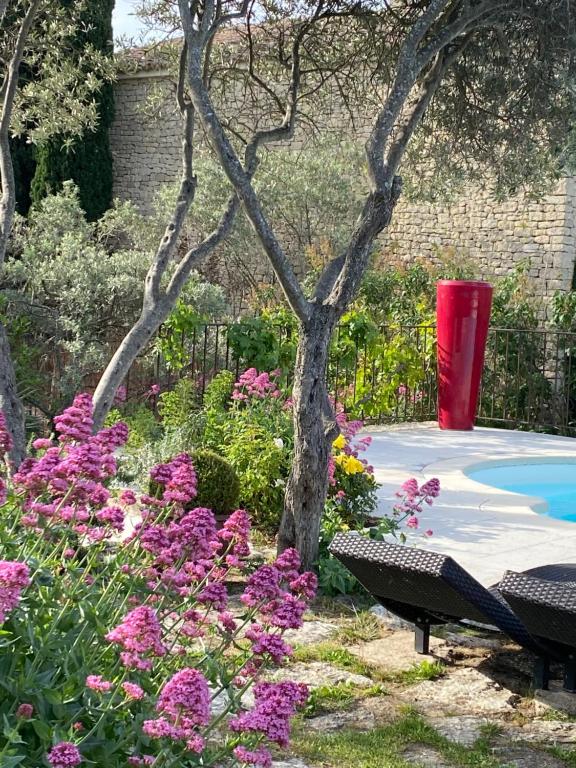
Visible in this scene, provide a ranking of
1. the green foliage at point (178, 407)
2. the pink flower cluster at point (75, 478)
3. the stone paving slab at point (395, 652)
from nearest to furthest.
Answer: the pink flower cluster at point (75, 478) < the stone paving slab at point (395, 652) < the green foliage at point (178, 407)

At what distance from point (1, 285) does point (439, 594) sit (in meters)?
7.78

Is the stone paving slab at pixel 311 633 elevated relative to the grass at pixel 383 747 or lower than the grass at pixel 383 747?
lower

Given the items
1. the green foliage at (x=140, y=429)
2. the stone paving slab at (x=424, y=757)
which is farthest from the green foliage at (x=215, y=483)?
the stone paving slab at (x=424, y=757)

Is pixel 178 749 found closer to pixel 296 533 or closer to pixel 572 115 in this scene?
pixel 296 533

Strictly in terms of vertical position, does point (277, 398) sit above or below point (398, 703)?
above

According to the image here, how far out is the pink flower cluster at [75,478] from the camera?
95.3 inches

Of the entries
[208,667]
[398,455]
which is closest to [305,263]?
[398,455]

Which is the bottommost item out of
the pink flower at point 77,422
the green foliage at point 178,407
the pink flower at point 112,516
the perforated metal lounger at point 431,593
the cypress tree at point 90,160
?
the perforated metal lounger at point 431,593

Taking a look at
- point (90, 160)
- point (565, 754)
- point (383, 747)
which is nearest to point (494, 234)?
point (90, 160)

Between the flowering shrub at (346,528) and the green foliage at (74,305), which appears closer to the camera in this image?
the flowering shrub at (346,528)

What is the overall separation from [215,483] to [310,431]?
2.95 feet

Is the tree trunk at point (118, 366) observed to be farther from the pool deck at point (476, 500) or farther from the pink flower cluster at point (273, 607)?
the pink flower cluster at point (273, 607)

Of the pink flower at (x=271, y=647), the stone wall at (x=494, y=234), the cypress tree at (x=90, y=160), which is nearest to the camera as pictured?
the pink flower at (x=271, y=647)

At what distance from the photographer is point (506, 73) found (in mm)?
6730
